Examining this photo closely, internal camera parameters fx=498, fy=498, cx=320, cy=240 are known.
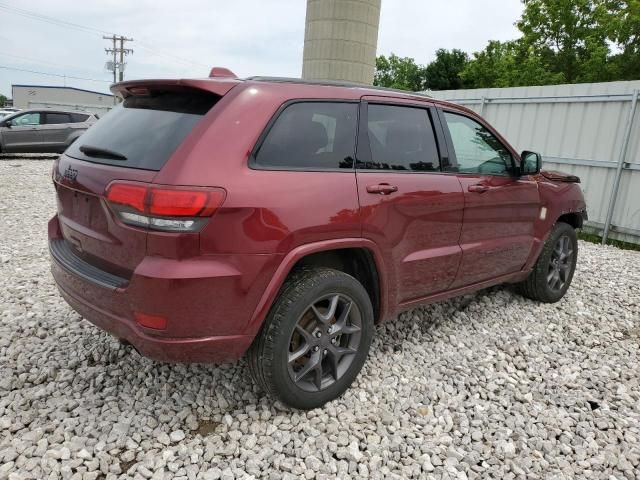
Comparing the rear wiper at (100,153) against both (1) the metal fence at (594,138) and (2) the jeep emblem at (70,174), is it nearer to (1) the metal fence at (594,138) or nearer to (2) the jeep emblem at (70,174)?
(2) the jeep emblem at (70,174)

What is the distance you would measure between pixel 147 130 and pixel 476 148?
91.7 inches

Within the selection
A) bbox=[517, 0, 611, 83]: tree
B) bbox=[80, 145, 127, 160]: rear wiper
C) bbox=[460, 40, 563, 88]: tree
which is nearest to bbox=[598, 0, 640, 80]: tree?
bbox=[517, 0, 611, 83]: tree

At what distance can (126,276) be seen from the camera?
2.27 metres

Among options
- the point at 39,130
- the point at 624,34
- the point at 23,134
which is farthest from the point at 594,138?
the point at 624,34

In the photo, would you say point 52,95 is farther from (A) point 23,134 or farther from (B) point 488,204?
(B) point 488,204

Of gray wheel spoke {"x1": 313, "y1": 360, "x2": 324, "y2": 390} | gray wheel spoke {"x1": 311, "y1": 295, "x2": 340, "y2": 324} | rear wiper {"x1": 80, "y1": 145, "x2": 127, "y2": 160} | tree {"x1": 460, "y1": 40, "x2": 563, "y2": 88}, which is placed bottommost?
gray wheel spoke {"x1": 313, "y1": 360, "x2": 324, "y2": 390}

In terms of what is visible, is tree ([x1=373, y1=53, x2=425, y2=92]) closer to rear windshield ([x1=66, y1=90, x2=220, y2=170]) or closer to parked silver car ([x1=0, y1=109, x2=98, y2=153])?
parked silver car ([x1=0, y1=109, x2=98, y2=153])

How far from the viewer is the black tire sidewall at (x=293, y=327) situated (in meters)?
2.42

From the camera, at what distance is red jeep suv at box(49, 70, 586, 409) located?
2146 millimetres

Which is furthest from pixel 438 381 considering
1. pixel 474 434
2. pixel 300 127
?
pixel 300 127

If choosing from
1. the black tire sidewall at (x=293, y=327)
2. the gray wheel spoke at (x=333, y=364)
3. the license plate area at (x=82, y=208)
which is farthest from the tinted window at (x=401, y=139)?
the license plate area at (x=82, y=208)

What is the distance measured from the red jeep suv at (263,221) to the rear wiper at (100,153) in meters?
0.01

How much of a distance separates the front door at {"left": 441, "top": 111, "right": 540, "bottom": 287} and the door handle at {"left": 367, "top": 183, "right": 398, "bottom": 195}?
735 mm

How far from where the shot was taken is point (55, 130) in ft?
48.2
